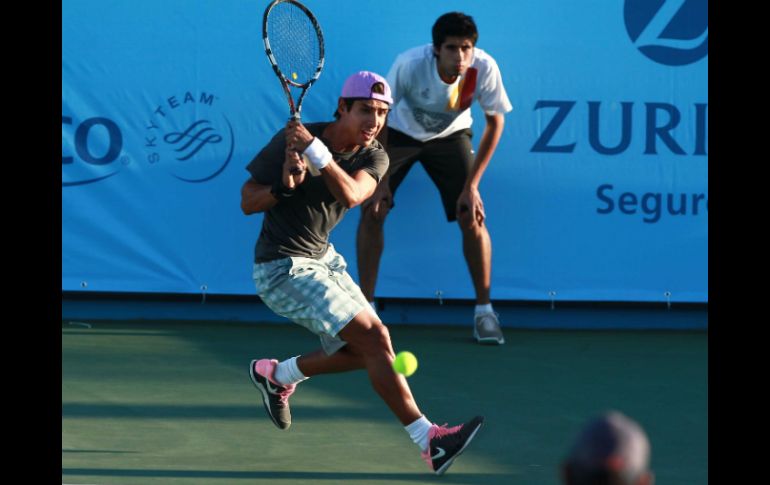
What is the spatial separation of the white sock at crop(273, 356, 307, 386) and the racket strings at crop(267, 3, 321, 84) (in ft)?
3.50

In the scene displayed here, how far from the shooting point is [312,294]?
4082mm

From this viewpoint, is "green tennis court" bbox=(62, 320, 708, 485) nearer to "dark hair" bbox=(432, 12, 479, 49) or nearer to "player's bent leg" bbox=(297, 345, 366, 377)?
"player's bent leg" bbox=(297, 345, 366, 377)

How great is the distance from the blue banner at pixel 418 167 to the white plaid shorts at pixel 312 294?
2.96 m

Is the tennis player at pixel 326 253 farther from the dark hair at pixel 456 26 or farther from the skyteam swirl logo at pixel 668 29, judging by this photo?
the skyteam swirl logo at pixel 668 29

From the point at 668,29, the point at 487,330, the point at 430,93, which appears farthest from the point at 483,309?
the point at 668,29

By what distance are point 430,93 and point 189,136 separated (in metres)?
1.53

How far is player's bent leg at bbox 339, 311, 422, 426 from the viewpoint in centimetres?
400

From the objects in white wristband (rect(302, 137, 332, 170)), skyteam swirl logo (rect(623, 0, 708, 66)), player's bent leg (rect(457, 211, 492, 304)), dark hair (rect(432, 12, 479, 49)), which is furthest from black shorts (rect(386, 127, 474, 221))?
white wristband (rect(302, 137, 332, 170))

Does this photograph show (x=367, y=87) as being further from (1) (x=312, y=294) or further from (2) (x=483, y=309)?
(2) (x=483, y=309)

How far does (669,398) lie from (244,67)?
10.8ft

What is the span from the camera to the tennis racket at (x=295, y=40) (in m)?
4.54

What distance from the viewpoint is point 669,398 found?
5.36 meters
